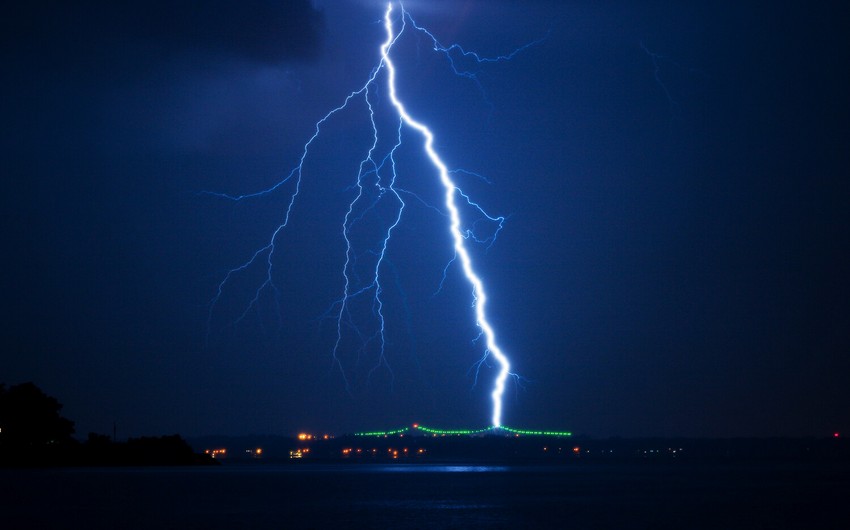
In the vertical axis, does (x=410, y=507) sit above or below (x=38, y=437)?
below

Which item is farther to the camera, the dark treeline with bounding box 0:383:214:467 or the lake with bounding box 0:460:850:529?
the dark treeline with bounding box 0:383:214:467

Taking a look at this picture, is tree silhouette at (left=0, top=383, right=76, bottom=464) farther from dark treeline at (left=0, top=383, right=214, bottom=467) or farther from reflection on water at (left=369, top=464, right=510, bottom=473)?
reflection on water at (left=369, top=464, right=510, bottom=473)

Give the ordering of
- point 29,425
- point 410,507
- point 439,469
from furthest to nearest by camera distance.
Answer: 1. point 439,469
2. point 29,425
3. point 410,507

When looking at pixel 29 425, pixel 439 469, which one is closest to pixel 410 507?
pixel 29 425

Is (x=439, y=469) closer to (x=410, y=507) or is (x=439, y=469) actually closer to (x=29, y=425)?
(x=29, y=425)

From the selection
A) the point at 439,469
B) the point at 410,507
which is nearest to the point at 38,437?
the point at 439,469

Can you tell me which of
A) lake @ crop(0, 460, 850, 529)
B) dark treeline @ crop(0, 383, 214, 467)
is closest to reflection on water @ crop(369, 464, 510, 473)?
dark treeline @ crop(0, 383, 214, 467)

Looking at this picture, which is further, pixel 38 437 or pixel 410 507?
pixel 38 437

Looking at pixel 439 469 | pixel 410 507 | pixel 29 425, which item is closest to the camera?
pixel 410 507

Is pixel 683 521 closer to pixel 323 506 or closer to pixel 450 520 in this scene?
pixel 450 520

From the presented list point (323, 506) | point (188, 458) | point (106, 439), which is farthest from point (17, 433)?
point (323, 506)

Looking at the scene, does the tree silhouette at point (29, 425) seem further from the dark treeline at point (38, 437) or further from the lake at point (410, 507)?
the lake at point (410, 507)
